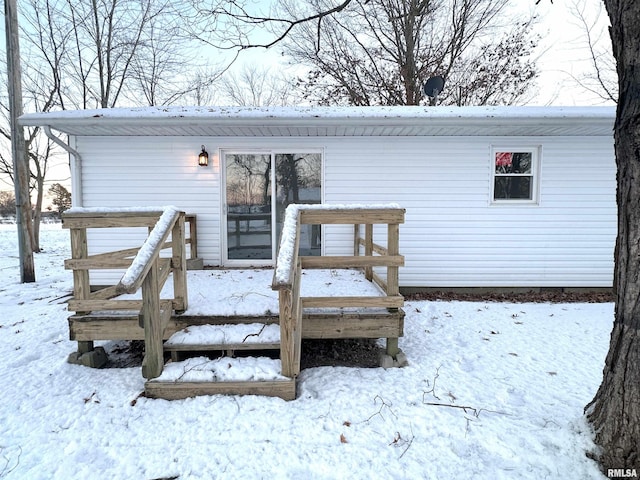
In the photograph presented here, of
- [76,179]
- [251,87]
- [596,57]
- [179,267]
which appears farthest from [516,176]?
[251,87]

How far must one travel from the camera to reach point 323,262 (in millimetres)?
2875

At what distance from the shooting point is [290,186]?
5.53 meters

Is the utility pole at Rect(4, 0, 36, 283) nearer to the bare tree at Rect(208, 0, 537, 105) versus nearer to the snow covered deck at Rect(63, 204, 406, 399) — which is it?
the snow covered deck at Rect(63, 204, 406, 399)

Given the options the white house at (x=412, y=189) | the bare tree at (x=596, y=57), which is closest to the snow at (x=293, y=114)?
the white house at (x=412, y=189)

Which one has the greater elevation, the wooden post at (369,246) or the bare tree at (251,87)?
the bare tree at (251,87)

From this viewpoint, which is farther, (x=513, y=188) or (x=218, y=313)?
(x=513, y=188)

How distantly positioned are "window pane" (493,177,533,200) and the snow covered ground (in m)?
2.64

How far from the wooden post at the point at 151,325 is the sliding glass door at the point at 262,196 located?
2962 mm

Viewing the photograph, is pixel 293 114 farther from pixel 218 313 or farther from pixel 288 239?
pixel 218 313

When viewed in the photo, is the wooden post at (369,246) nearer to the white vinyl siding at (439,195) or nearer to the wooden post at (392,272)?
the wooden post at (392,272)

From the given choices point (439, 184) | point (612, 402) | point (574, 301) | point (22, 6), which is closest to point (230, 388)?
point (612, 402)

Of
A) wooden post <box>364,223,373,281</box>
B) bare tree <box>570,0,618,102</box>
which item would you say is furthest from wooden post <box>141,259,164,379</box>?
bare tree <box>570,0,618,102</box>

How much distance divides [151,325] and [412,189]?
4.23 m

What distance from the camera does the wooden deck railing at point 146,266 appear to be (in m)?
2.53
